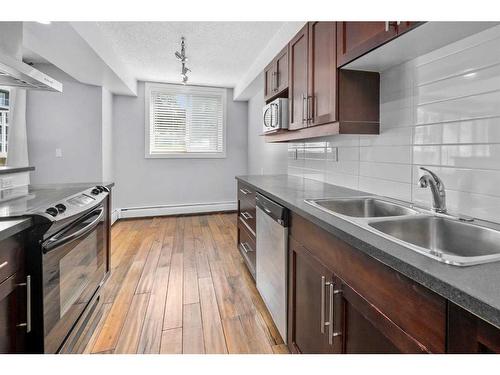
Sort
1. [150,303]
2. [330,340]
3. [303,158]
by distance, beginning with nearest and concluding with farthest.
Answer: [330,340] < [150,303] < [303,158]

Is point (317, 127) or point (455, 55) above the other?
point (455, 55)

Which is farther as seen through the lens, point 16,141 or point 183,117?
point 183,117

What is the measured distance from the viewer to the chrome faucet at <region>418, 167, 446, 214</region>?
1217mm

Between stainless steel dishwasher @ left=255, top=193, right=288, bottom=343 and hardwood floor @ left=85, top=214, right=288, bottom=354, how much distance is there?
7.1 inches

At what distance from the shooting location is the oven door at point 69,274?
4.16 ft

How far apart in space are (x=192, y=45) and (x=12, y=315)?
121 inches

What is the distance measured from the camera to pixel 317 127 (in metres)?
1.92

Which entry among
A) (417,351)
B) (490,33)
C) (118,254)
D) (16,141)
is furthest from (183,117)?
(417,351)

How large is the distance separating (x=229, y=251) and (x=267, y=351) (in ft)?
5.84

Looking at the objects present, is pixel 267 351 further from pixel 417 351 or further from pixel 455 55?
pixel 455 55

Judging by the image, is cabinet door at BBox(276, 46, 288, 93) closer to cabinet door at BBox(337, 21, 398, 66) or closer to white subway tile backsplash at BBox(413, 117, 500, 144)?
cabinet door at BBox(337, 21, 398, 66)

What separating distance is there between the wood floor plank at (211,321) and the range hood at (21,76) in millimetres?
1825
